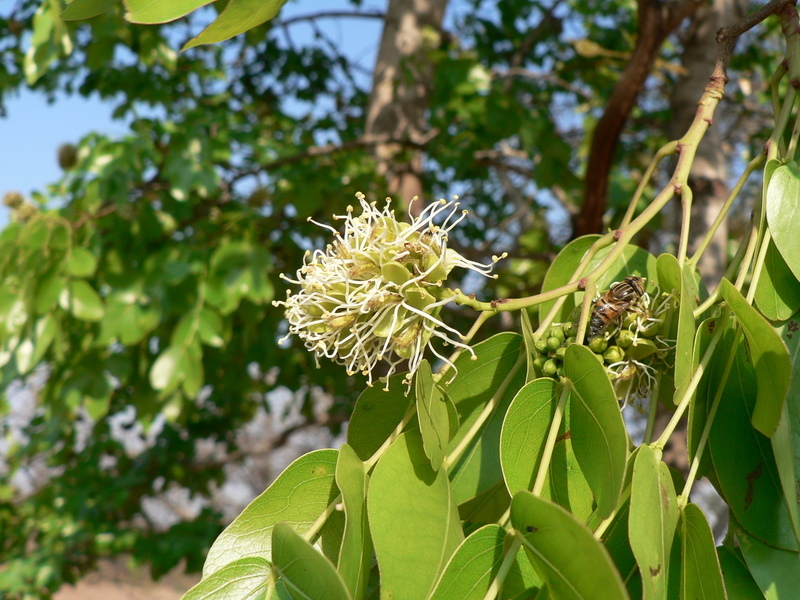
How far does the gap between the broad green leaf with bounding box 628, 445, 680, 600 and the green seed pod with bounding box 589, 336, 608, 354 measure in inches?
6.8

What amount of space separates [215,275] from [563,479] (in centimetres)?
166

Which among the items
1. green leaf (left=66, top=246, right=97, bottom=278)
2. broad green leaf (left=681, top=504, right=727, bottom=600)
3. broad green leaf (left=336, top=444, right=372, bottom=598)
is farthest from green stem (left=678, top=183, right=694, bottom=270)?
green leaf (left=66, top=246, right=97, bottom=278)

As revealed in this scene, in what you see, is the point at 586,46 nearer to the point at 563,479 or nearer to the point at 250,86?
the point at 250,86

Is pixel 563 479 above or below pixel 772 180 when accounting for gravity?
below

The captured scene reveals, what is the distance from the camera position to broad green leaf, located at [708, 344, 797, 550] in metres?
0.62

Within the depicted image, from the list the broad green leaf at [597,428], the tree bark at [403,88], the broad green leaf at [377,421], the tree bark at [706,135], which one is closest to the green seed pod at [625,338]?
the broad green leaf at [597,428]

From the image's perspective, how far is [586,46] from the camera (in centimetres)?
265

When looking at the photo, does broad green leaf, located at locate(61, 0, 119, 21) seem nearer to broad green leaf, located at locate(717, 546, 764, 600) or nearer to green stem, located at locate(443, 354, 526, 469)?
green stem, located at locate(443, 354, 526, 469)

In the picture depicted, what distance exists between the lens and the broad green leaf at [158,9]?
1.92 feet

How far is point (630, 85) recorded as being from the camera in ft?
6.60

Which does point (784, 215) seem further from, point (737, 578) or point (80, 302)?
point (80, 302)

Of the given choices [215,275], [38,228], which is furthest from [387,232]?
[38,228]

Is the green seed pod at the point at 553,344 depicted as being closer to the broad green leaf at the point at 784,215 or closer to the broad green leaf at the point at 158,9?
the broad green leaf at the point at 784,215

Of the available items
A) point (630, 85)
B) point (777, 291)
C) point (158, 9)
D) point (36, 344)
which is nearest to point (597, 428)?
point (777, 291)
